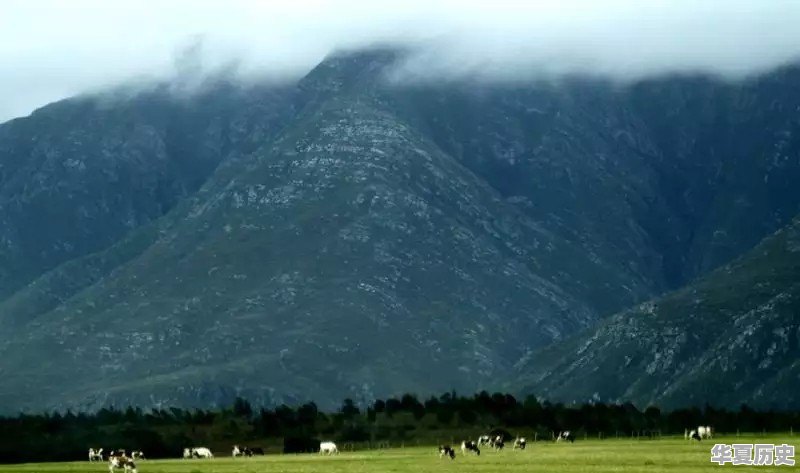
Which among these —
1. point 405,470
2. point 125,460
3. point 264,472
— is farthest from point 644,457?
point 125,460

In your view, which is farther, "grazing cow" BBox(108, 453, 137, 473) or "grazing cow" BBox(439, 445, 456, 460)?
"grazing cow" BBox(439, 445, 456, 460)

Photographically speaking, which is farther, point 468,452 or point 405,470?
point 468,452

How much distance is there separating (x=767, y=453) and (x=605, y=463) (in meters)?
13.6

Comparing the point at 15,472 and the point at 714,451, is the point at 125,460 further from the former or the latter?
the point at 714,451

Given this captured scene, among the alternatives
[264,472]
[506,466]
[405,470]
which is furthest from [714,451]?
[264,472]

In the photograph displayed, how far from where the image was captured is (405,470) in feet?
437

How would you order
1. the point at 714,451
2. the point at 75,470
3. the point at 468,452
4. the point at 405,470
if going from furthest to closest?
the point at 468,452 → the point at 75,470 → the point at 714,451 → the point at 405,470

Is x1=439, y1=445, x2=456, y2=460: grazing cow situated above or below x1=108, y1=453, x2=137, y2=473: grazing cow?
above

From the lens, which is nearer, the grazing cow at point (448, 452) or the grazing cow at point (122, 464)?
the grazing cow at point (122, 464)

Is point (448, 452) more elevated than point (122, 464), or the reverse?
point (448, 452)

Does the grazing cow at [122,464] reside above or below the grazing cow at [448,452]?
below

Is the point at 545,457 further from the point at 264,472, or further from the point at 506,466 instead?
the point at 264,472

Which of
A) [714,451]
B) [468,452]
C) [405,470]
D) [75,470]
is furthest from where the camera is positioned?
[468,452]

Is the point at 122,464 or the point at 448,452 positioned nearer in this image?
the point at 122,464
